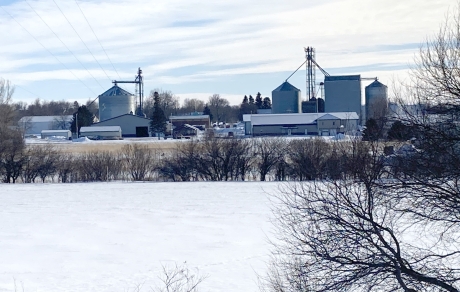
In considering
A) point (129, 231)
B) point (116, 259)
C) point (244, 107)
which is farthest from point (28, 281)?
point (244, 107)

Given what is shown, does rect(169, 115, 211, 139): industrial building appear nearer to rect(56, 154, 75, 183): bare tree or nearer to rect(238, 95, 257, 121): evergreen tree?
rect(238, 95, 257, 121): evergreen tree

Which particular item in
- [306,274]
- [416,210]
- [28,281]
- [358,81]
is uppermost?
[358,81]

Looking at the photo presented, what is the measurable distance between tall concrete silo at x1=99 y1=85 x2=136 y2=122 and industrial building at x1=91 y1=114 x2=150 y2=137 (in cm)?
1061

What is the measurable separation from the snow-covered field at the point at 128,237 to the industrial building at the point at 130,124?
60936 mm

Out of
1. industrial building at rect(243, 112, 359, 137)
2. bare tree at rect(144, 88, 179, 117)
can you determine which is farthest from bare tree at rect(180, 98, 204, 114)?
industrial building at rect(243, 112, 359, 137)

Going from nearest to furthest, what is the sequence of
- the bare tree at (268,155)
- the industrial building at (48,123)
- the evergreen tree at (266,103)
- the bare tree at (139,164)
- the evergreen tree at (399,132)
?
1. the evergreen tree at (399,132)
2. the bare tree at (268,155)
3. the bare tree at (139,164)
4. the industrial building at (48,123)
5. the evergreen tree at (266,103)

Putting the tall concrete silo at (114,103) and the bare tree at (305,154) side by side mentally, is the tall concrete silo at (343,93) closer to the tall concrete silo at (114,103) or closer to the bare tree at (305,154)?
the tall concrete silo at (114,103)

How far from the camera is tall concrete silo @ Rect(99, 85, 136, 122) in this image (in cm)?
10794

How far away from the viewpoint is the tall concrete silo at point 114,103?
354 feet

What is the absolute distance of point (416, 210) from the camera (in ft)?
31.1

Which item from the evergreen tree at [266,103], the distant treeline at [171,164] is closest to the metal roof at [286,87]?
the evergreen tree at [266,103]

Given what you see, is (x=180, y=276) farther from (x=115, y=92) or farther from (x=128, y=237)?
(x=115, y=92)

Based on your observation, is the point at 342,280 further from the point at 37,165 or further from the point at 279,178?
the point at 37,165

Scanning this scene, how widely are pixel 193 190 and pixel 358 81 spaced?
63937 mm
